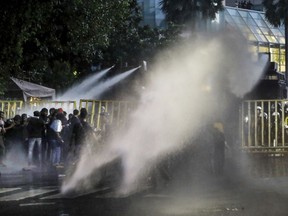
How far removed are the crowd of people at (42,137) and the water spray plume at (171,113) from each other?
2.70 metres

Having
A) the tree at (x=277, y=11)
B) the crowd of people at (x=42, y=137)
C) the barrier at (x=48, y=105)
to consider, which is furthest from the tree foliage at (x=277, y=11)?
the crowd of people at (x=42, y=137)

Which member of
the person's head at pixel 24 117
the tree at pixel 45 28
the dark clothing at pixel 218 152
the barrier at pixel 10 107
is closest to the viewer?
the tree at pixel 45 28

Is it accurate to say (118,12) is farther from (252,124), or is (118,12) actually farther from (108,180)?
(108,180)

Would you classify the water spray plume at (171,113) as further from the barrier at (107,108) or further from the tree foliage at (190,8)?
the tree foliage at (190,8)

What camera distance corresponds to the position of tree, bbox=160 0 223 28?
41594 millimetres

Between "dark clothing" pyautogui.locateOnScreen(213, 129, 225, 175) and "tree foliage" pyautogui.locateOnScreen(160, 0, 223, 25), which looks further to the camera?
"tree foliage" pyautogui.locateOnScreen(160, 0, 223, 25)

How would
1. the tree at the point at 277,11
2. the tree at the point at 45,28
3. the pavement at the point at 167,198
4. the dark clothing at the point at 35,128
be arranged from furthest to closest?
1. the tree at the point at 277,11
2. the dark clothing at the point at 35,128
3. the tree at the point at 45,28
4. the pavement at the point at 167,198

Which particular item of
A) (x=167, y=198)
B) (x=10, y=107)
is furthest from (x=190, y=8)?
(x=167, y=198)

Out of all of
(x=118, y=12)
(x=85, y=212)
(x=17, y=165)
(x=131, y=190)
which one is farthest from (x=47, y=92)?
(x=85, y=212)

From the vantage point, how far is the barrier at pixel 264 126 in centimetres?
2284

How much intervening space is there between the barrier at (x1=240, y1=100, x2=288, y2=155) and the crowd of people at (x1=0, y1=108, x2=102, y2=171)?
22.0 ft

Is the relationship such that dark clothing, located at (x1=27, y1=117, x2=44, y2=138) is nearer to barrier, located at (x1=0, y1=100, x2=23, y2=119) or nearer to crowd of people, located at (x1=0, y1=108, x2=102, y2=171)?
crowd of people, located at (x1=0, y1=108, x2=102, y2=171)

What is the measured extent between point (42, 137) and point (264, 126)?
816cm

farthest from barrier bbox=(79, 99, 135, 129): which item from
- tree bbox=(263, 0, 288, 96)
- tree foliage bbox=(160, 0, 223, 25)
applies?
tree bbox=(263, 0, 288, 96)
